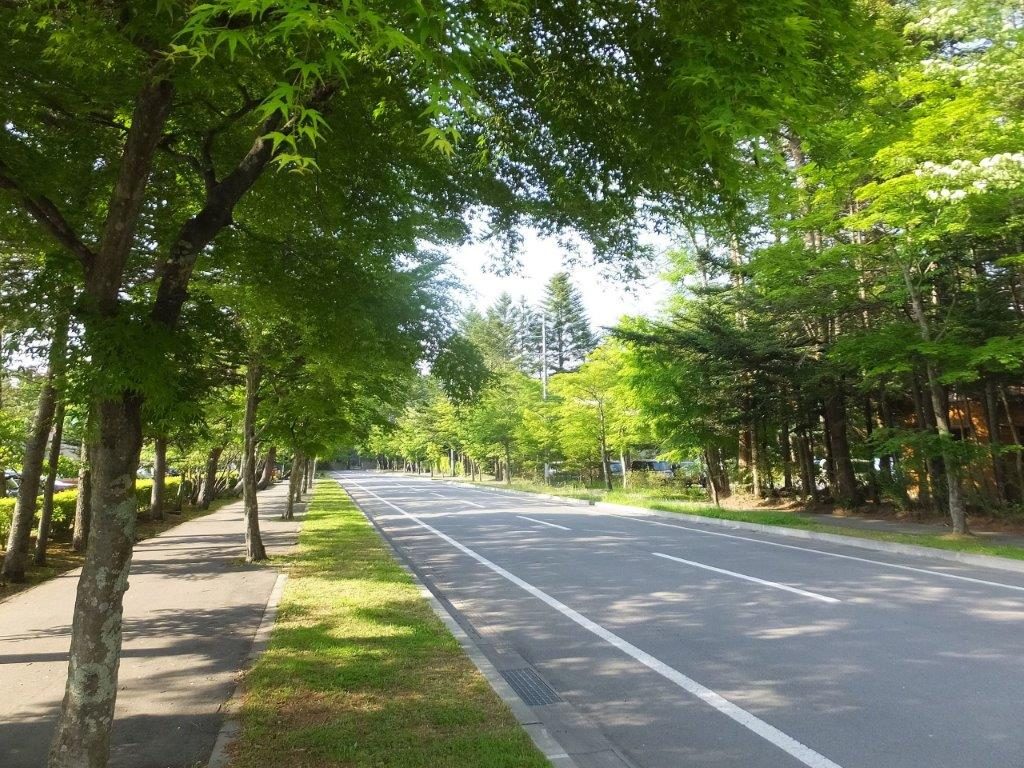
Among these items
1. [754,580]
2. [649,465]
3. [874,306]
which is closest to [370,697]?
[754,580]

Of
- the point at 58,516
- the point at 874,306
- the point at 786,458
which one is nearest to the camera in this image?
the point at 58,516

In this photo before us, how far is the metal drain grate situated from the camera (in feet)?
17.2

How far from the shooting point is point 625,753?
170 inches

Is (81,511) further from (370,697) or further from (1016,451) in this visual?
(1016,451)

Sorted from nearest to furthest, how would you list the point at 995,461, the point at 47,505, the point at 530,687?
1. the point at 530,687
2. the point at 47,505
3. the point at 995,461

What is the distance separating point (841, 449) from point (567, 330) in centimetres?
4948

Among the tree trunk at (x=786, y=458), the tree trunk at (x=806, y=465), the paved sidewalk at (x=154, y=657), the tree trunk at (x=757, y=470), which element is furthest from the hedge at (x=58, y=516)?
the tree trunk at (x=786, y=458)

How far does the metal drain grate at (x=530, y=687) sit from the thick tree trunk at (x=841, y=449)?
1854 cm

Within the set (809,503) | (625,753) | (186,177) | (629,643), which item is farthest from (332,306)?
(809,503)

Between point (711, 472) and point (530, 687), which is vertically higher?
point (711, 472)

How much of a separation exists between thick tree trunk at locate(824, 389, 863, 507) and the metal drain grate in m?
18.5

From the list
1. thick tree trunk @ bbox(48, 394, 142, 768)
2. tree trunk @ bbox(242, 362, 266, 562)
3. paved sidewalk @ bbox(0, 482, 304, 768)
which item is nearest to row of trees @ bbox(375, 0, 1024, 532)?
thick tree trunk @ bbox(48, 394, 142, 768)

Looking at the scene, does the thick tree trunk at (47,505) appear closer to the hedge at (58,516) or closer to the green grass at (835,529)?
the hedge at (58,516)

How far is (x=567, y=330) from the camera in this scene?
7056 centimetres
